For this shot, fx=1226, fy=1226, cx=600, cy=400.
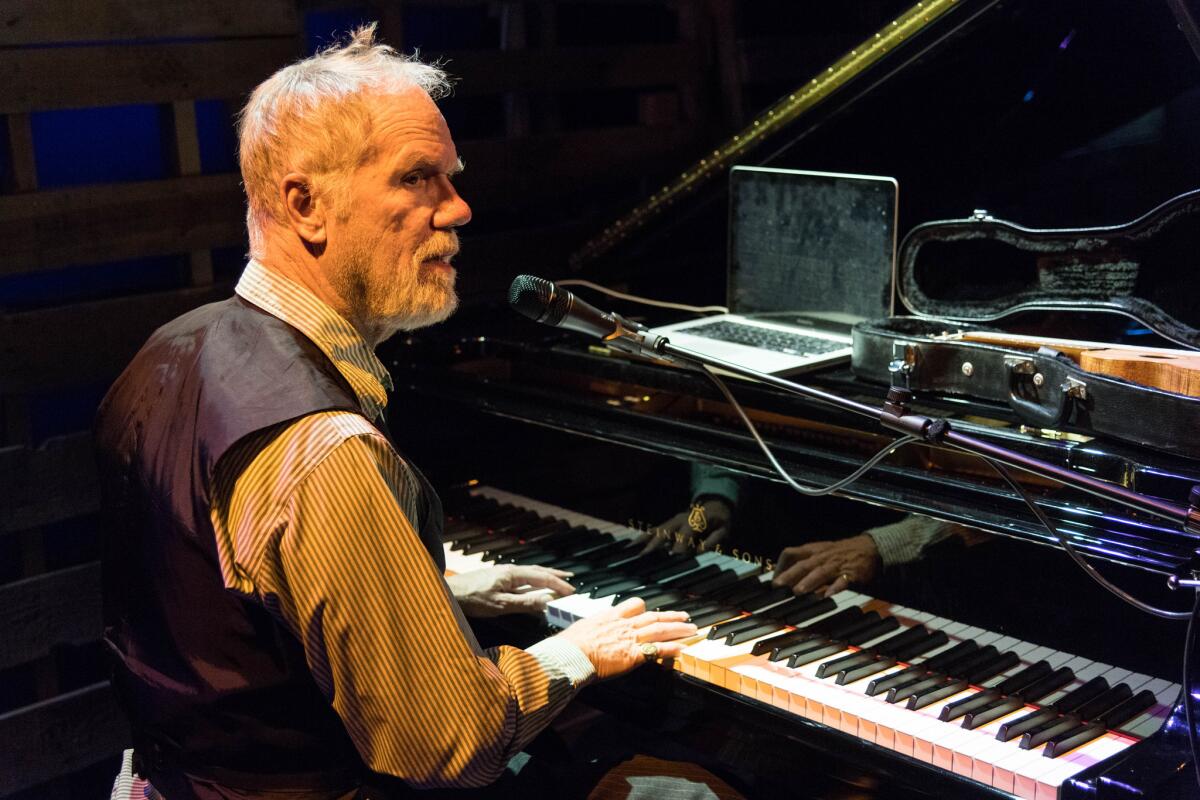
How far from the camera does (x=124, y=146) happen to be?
3092 millimetres

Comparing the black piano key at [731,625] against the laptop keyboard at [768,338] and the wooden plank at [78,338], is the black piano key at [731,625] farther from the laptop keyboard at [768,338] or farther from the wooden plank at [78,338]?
the wooden plank at [78,338]

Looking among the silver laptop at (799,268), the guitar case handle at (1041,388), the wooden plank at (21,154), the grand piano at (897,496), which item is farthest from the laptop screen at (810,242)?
the wooden plank at (21,154)

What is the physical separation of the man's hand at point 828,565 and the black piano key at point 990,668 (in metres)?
0.27

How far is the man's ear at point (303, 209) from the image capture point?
1814 millimetres

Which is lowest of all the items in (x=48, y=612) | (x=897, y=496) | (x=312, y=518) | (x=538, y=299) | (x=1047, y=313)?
(x=48, y=612)

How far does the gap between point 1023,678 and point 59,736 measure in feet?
7.90

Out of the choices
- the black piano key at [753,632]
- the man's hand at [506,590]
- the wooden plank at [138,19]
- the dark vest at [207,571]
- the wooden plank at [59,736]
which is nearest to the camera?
the dark vest at [207,571]

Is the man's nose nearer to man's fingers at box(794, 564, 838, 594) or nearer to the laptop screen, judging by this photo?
man's fingers at box(794, 564, 838, 594)

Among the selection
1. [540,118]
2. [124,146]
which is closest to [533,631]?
[124,146]

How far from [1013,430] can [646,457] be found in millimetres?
784

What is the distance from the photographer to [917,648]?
2041mm

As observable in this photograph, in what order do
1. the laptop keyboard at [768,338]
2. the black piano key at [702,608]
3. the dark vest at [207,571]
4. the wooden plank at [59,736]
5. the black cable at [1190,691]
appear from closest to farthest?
the black cable at [1190,691] < the dark vest at [207,571] < the black piano key at [702,608] < the laptop keyboard at [768,338] < the wooden plank at [59,736]

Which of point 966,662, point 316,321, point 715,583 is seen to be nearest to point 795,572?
point 715,583

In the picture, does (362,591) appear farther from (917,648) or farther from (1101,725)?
(1101,725)
